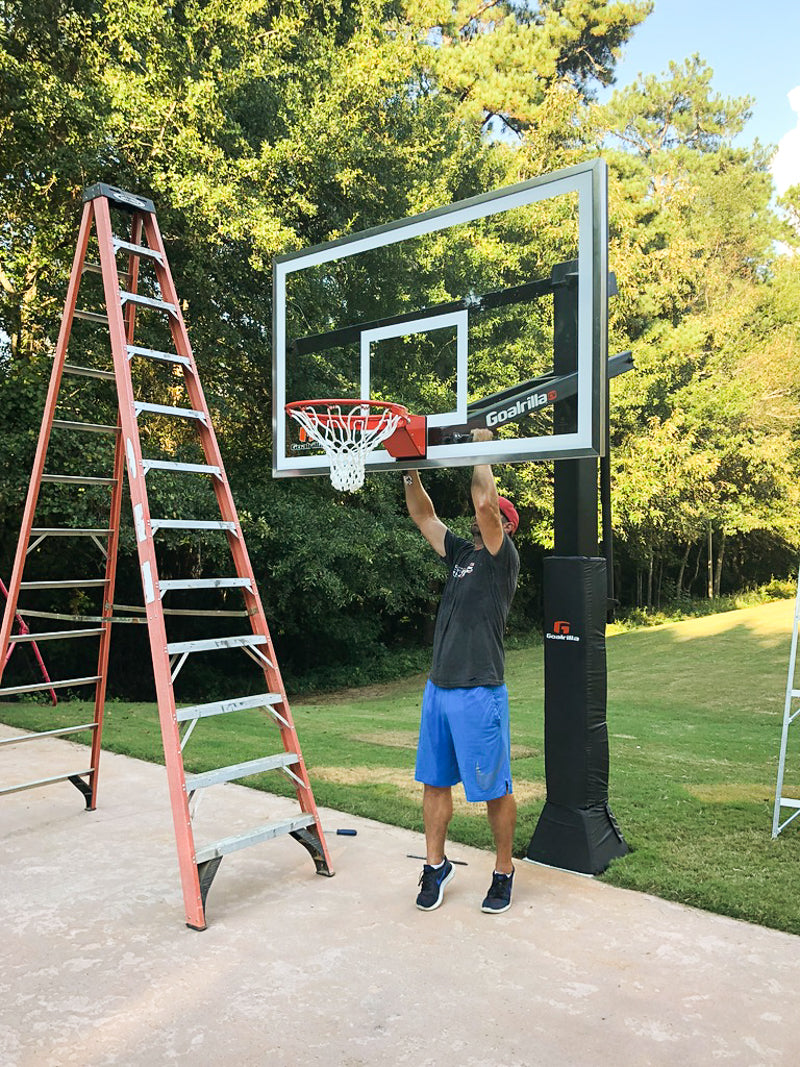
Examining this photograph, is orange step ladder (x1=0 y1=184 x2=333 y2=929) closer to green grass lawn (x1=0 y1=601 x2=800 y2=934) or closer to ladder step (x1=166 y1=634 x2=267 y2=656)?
ladder step (x1=166 y1=634 x2=267 y2=656)

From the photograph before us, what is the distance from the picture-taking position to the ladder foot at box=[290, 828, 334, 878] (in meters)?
4.31

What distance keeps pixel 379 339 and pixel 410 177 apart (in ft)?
33.5

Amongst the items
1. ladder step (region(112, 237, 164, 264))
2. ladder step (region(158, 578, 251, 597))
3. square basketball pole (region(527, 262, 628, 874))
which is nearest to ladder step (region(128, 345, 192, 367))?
ladder step (region(112, 237, 164, 264))

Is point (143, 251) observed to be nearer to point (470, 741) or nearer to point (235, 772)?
point (235, 772)

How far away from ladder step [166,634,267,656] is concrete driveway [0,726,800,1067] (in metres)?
1.15

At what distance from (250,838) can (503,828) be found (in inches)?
45.5

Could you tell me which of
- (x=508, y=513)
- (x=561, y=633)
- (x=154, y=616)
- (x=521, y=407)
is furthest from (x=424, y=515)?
(x=154, y=616)

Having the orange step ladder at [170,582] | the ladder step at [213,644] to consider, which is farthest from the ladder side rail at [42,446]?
the ladder step at [213,644]

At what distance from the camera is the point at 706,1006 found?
3.02 metres

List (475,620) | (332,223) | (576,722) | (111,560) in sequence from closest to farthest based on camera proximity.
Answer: (475,620) → (576,722) → (111,560) → (332,223)

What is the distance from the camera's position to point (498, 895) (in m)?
3.88

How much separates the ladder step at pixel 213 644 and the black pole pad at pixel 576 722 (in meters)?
1.47

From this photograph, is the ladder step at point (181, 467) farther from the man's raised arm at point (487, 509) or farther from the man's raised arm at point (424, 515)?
the man's raised arm at point (487, 509)

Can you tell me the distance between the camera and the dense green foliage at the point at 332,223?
444 inches
